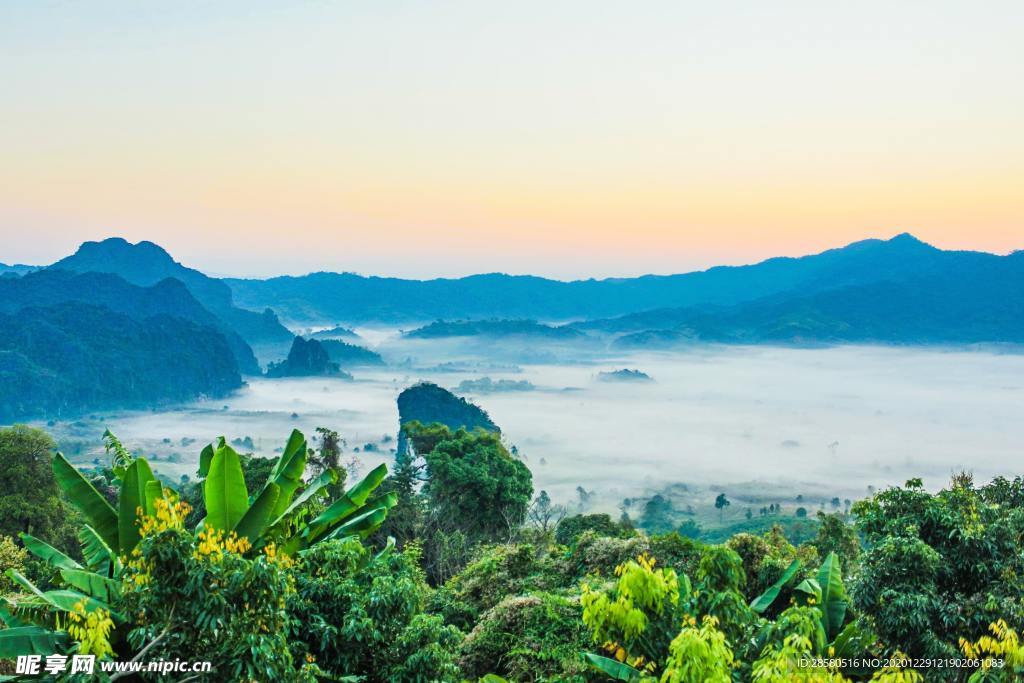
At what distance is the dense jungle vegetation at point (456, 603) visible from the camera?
5.71 meters

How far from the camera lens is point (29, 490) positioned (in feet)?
73.7

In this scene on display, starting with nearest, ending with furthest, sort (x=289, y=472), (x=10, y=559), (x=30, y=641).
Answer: (x=30, y=641), (x=289, y=472), (x=10, y=559)

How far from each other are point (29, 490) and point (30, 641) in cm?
1887

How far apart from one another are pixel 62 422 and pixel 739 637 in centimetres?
17677

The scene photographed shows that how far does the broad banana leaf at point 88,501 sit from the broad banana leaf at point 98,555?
26cm

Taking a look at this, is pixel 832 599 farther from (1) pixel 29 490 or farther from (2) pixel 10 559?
(1) pixel 29 490

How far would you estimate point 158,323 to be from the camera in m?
195

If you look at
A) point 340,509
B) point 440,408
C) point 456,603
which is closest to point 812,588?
point 340,509

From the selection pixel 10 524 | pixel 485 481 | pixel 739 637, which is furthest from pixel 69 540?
pixel 739 637

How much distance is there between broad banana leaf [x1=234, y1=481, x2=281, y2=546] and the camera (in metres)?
8.16

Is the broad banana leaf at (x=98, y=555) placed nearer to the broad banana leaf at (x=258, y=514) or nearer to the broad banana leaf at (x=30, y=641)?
the broad banana leaf at (x=258, y=514)

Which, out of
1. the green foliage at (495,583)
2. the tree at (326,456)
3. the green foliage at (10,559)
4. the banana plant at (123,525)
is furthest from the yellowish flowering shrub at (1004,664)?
the tree at (326,456)

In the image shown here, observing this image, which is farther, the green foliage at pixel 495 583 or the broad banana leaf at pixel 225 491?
the green foliage at pixel 495 583

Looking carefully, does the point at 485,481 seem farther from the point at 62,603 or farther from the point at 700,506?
the point at 700,506
